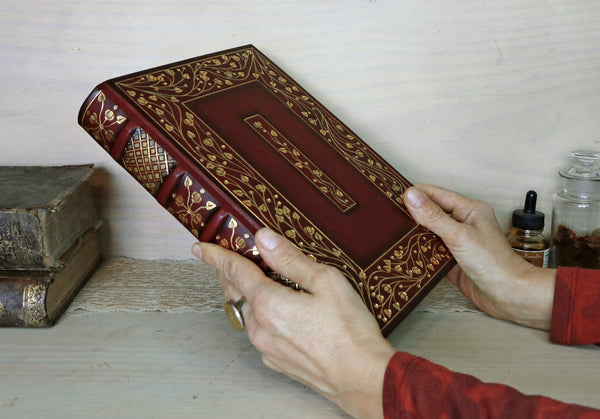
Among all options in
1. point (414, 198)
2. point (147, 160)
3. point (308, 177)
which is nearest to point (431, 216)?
point (414, 198)

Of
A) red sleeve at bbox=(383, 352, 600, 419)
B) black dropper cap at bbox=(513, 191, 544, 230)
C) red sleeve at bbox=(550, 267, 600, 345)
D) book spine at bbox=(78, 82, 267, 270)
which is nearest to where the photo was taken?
red sleeve at bbox=(383, 352, 600, 419)

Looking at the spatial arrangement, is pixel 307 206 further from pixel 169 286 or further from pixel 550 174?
pixel 550 174

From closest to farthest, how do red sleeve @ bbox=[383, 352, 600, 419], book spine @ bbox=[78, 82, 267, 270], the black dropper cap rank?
red sleeve @ bbox=[383, 352, 600, 419], book spine @ bbox=[78, 82, 267, 270], the black dropper cap

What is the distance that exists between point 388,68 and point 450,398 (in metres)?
0.65

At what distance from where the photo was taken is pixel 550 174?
116 centimetres

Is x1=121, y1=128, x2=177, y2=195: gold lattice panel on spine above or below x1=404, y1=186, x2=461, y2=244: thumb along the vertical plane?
above

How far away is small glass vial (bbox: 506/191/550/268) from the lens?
104cm

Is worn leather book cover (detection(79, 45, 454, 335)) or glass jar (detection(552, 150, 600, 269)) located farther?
glass jar (detection(552, 150, 600, 269))

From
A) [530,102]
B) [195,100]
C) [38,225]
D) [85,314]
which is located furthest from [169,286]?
[530,102]

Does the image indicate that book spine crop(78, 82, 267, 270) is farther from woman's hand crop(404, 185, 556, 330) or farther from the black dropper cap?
the black dropper cap

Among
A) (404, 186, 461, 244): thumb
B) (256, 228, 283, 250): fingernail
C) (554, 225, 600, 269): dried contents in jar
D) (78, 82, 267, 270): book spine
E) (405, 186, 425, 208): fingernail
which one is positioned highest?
(78, 82, 267, 270): book spine

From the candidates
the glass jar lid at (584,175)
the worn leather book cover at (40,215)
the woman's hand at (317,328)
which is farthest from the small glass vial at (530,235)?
the worn leather book cover at (40,215)

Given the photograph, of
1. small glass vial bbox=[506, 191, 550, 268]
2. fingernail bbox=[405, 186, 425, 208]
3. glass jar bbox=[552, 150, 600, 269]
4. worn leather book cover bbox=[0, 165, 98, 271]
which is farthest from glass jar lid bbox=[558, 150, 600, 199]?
worn leather book cover bbox=[0, 165, 98, 271]

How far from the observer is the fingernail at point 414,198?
893 millimetres
